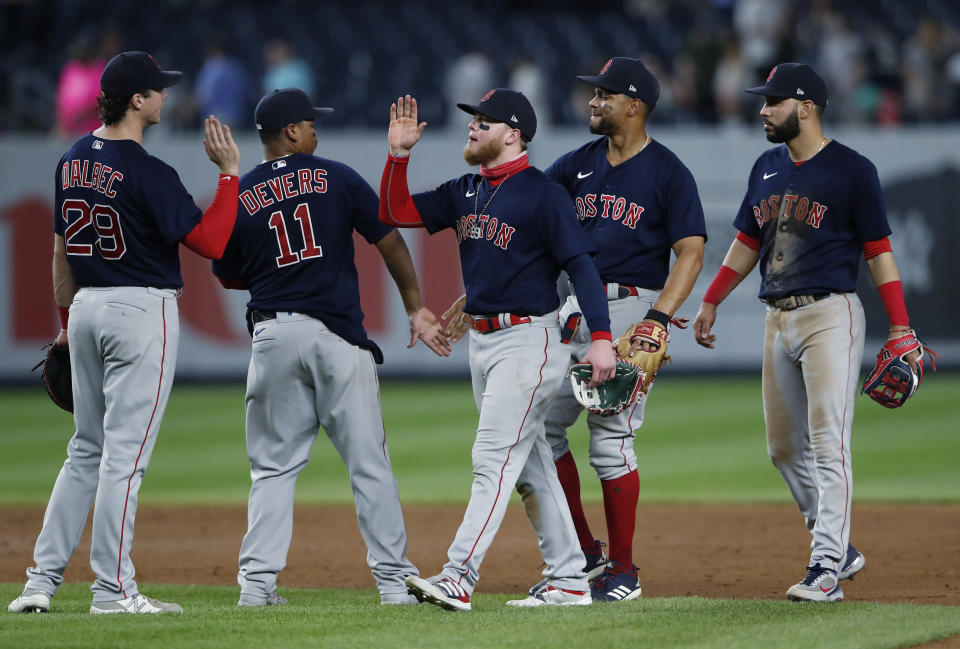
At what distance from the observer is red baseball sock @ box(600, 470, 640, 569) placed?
19.4 ft

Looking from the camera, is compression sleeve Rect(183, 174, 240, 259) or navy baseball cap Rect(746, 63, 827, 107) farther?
navy baseball cap Rect(746, 63, 827, 107)

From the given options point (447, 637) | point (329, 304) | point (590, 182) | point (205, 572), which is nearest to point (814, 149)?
Result: point (590, 182)

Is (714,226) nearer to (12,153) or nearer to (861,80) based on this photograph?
(861,80)

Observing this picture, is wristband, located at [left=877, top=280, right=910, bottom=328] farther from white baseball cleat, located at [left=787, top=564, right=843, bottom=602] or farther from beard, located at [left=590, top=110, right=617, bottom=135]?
beard, located at [left=590, top=110, right=617, bottom=135]

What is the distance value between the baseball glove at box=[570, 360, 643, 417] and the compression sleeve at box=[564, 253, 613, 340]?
162 mm

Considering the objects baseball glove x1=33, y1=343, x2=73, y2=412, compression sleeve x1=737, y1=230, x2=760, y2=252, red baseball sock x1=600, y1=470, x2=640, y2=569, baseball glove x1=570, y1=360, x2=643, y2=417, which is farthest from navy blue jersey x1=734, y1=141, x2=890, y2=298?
baseball glove x1=33, y1=343, x2=73, y2=412

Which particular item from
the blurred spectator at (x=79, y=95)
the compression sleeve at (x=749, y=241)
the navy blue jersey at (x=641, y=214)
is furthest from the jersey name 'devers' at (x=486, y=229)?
the blurred spectator at (x=79, y=95)

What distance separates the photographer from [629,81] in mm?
5961

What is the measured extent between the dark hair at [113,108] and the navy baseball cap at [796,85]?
2.74 m

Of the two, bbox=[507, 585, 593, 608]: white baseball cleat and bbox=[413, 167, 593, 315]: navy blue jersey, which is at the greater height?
bbox=[413, 167, 593, 315]: navy blue jersey

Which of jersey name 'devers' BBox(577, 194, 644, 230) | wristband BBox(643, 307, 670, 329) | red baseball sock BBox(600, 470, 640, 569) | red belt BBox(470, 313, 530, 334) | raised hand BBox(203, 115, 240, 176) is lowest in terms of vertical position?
red baseball sock BBox(600, 470, 640, 569)

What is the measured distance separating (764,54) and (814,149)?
12.2 meters

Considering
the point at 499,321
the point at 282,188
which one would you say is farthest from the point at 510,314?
the point at 282,188

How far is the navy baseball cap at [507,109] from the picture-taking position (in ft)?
17.7
